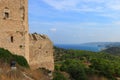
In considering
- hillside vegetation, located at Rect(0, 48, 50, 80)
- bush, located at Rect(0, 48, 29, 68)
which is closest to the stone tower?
bush, located at Rect(0, 48, 29, 68)

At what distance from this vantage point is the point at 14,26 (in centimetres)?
2009

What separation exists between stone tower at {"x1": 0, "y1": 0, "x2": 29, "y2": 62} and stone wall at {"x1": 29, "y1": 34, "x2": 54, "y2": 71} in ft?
4.73

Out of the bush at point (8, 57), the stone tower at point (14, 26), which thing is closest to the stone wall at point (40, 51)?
the stone tower at point (14, 26)

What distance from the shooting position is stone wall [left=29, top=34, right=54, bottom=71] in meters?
22.9

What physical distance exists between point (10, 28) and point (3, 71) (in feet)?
24.5

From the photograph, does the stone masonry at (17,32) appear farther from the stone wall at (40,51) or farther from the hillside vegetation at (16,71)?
the hillside vegetation at (16,71)

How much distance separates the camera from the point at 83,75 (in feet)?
89.5

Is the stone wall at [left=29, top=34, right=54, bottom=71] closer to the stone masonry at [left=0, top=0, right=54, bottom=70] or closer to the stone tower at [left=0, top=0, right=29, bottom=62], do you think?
the stone masonry at [left=0, top=0, right=54, bottom=70]

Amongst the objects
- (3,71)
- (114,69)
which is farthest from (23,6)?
(114,69)

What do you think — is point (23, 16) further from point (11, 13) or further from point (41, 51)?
point (41, 51)

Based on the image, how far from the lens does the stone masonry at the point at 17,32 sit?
19.4 metres

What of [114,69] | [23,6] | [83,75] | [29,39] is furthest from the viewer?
[114,69]

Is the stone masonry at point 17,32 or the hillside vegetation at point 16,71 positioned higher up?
the stone masonry at point 17,32

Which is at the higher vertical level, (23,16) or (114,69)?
(23,16)
